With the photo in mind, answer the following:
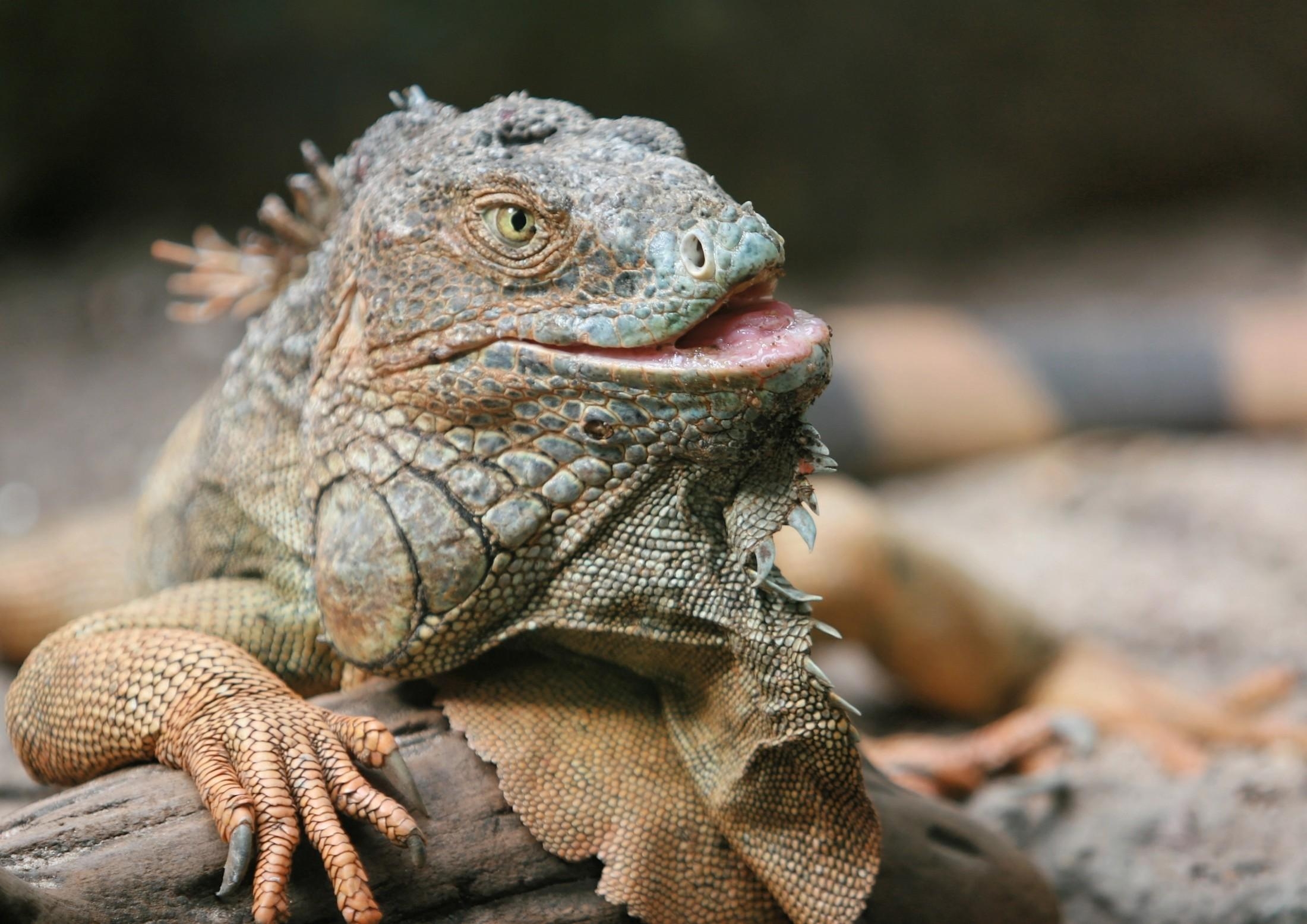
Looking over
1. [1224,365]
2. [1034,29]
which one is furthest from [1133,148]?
[1224,365]

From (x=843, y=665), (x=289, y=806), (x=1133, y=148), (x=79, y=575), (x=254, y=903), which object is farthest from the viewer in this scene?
(x=1133, y=148)

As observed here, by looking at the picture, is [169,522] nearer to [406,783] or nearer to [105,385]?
[406,783]

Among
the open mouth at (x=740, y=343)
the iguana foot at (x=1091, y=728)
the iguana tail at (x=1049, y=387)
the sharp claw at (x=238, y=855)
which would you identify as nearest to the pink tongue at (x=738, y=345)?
the open mouth at (x=740, y=343)

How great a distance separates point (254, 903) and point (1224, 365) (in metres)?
6.71

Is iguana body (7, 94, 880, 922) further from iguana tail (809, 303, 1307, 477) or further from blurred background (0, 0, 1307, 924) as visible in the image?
iguana tail (809, 303, 1307, 477)

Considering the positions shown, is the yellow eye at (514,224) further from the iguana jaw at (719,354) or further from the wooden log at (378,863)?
the wooden log at (378,863)

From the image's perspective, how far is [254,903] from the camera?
174 centimetres

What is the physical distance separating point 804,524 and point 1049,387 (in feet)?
18.1

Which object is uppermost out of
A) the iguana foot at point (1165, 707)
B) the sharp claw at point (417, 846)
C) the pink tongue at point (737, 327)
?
the iguana foot at point (1165, 707)

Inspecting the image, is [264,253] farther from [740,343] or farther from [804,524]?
[804,524]

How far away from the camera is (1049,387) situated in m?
7.09

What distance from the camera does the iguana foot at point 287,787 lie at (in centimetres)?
180

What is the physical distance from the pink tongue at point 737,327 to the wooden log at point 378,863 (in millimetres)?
897

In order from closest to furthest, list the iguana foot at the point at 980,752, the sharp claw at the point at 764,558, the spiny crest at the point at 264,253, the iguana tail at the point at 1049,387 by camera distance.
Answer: the sharp claw at the point at 764,558
the spiny crest at the point at 264,253
the iguana foot at the point at 980,752
the iguana tail at the point at 1049,387
